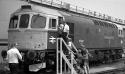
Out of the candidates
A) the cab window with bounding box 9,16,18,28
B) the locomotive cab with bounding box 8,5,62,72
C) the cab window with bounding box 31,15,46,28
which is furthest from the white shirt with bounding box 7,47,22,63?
the cab window with bounding box 9,16,18,28

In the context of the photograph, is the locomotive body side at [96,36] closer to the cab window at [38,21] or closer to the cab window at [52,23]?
the cab window at [52,23]

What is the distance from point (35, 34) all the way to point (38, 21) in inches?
32.1

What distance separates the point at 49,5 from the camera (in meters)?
26.2

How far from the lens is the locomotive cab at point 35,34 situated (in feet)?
41.7

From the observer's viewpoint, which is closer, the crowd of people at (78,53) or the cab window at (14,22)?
the crowd of people at (78,53)

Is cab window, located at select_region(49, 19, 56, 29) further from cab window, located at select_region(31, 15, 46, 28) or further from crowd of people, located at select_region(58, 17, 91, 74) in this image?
crowd of people, located at select_region(58, 17, 91, 74)

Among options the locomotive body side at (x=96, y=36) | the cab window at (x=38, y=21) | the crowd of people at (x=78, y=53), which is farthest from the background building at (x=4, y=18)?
the crowd of people at (x=78, y=53)

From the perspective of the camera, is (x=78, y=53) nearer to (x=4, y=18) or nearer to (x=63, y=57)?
(x=63, y=57)

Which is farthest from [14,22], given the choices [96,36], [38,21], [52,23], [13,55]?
[96,36]

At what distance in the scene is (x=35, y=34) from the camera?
1288 cm

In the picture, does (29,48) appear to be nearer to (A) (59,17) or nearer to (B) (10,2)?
(A) (59,17)

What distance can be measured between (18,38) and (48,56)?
2023 millimetres

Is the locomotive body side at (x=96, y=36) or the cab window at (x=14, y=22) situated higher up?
the cab window at (x=14, y=22)

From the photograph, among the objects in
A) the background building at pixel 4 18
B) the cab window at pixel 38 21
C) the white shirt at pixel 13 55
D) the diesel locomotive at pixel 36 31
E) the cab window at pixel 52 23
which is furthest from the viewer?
the background building at pixel 4 18
